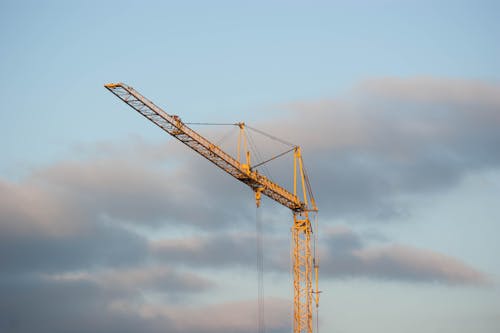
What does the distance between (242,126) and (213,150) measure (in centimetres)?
1416

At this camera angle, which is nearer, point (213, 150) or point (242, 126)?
point (213, 150)

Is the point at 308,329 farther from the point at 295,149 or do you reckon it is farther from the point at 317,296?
the point at 295,149

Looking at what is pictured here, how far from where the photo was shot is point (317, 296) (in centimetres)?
19188

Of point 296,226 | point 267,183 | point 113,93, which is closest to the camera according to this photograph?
point 113,93

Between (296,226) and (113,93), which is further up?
(113,93)

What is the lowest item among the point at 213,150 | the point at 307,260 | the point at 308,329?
the point at 308,329

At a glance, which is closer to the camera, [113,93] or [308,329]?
[113,93]

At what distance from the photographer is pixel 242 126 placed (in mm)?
186000

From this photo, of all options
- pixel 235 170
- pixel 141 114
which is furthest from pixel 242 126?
pixel 141 114

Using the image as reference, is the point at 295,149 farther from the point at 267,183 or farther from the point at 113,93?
the point at 113,93

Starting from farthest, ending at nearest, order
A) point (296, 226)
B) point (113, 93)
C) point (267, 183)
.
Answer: point (296, 226) < point (267, 183) < point (113, 93)

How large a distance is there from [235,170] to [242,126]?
11242 mm

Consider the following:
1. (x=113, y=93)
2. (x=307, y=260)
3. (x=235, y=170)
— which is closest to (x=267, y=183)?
(x=235, y=170)

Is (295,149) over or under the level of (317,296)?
over
